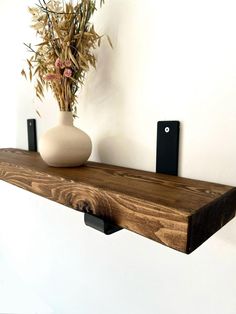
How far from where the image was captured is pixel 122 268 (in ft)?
2.21

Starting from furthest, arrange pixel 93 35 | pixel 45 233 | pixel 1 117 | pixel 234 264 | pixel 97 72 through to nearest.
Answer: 1. pixel 1 117
2. pixel 45 233
3. pixel 97 72
4. pixel 93 35
5. pixel 234 264

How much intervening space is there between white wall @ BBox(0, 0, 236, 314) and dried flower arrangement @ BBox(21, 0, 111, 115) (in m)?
0.09

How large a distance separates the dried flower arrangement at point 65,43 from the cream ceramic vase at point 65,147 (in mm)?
91

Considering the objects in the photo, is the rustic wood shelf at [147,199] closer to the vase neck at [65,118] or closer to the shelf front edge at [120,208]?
the shelf front edge at [120,208]

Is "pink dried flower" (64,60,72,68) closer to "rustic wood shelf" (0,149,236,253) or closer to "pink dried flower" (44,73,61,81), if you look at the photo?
"pink dried flower" (44,73,61,81)

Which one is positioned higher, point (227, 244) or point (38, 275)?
point (227, 244)

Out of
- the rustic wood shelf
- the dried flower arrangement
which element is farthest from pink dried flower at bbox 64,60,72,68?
the rustic wood shelf

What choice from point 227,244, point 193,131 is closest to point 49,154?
point 193,131

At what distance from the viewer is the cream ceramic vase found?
58cm

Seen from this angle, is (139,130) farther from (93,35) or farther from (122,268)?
(122,268)

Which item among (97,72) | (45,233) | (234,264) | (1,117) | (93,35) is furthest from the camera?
(1,117)

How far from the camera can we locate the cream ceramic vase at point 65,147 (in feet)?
1.91

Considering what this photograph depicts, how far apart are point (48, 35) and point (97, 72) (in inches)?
6.2

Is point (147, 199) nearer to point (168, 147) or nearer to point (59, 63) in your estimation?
point (168, 147)
